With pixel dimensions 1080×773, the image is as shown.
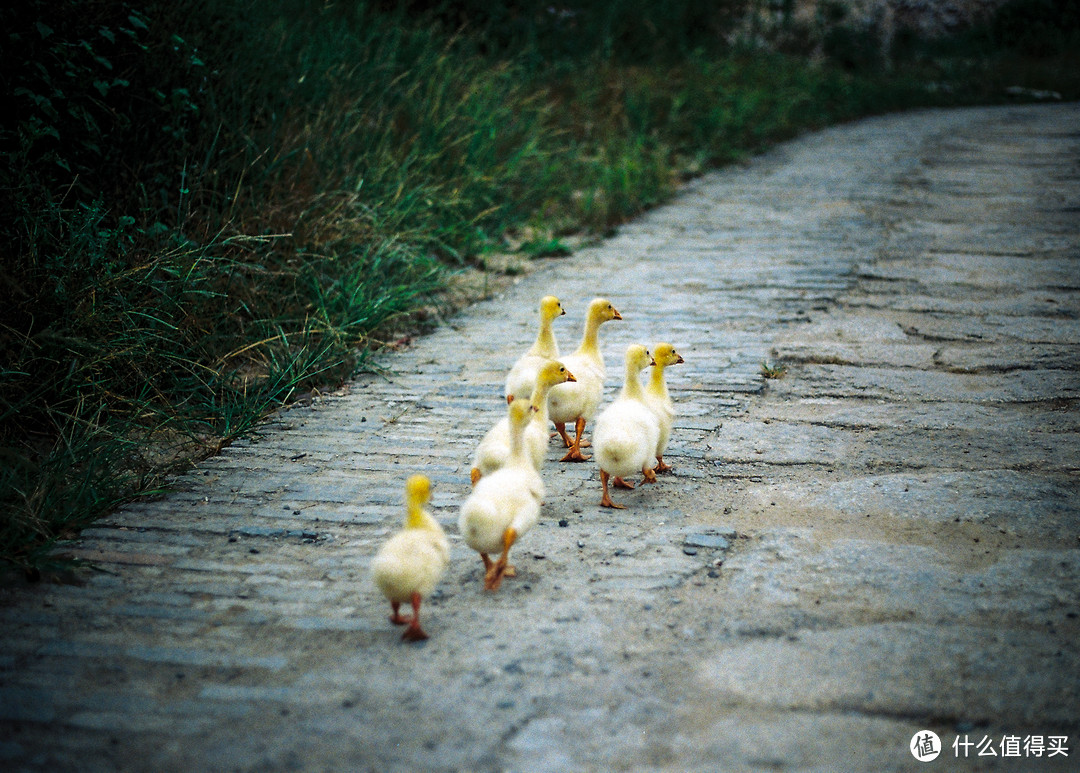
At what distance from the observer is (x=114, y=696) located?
230cm

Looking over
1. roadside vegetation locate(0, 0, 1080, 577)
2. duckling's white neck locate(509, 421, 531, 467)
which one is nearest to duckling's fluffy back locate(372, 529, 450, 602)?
duckling's white neck locate(509, 421, 531, 467)

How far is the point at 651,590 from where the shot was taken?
9.05ft

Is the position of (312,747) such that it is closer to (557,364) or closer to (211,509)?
(211,509)

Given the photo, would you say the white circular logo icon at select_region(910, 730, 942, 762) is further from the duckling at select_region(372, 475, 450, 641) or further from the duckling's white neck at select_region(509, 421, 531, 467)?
the duckling's white neck at select_region(509, 421, 531, 467)

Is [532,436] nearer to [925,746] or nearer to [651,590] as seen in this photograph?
[651,590]

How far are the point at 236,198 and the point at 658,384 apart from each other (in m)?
2.92

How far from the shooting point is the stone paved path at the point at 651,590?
84.4 inches

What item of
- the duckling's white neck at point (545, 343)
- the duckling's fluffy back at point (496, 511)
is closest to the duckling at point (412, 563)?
the duckling's fluffy back at point (496, 511)

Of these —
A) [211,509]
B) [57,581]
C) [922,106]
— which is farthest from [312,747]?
[922,106]

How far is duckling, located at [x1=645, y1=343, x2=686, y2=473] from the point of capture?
3604mm

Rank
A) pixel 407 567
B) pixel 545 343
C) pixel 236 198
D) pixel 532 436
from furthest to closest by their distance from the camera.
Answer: pixel 236 198 < pixel 545 343 < pixel 532 436 < pixel 407 567

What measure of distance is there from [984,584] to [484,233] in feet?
17.7

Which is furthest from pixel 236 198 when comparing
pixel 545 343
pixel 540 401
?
pixel 540 401

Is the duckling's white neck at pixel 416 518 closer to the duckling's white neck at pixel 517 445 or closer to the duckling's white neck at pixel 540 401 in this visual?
the duckling's white neck at pixel 517 445
